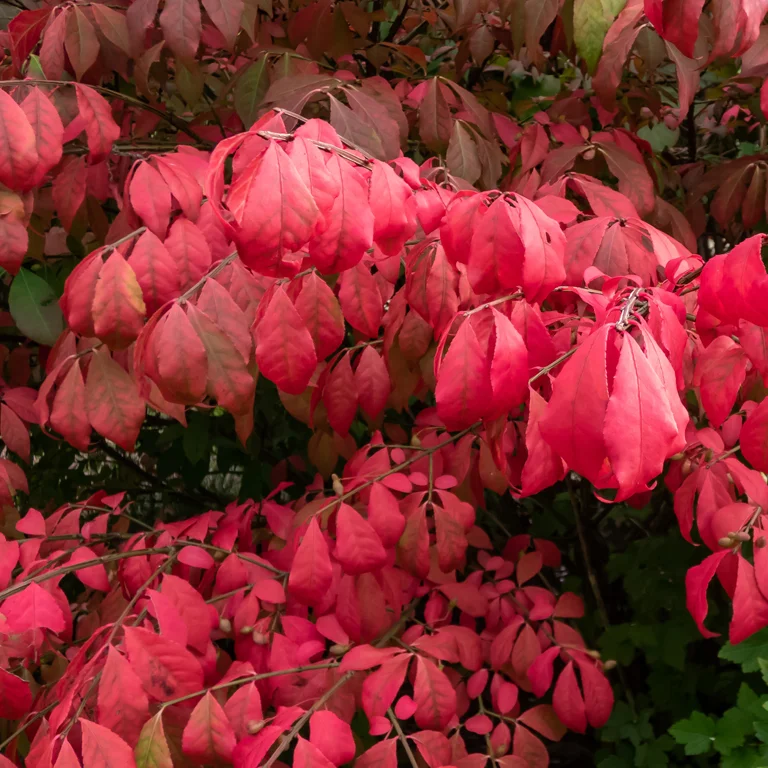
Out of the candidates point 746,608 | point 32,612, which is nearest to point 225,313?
point 32,612

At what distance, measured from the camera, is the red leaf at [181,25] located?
3.39 feet

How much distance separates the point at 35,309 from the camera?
1.23 metres

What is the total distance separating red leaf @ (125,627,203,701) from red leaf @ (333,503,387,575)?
0.22 m

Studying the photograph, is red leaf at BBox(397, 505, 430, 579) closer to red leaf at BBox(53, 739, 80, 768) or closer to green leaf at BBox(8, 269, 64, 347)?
red leaf at BBox(53, 739, 80, 768)

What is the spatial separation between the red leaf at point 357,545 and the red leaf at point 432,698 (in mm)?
170

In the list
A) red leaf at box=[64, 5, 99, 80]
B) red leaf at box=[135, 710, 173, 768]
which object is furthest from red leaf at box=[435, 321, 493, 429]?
red leaf at box=[64, 5, 99, 80]

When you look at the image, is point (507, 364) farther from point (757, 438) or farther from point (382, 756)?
point (382, 756)

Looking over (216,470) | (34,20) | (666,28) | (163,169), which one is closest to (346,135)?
(163,169)

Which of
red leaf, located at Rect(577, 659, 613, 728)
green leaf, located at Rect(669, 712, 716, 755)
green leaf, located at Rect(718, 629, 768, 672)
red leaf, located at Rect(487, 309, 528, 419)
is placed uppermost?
red leaf, located at Rect(487, 309, 528, 419)

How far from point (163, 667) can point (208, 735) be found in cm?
9

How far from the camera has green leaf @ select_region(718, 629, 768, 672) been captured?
1.12 m

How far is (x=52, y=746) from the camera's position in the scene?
737 mm

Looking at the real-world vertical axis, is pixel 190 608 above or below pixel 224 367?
below

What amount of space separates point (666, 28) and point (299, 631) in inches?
34.3
